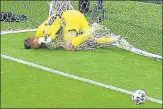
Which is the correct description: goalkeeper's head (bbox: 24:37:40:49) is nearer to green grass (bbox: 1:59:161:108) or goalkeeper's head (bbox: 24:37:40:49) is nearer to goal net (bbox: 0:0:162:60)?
goal net (bbox: 0:0:162:60)

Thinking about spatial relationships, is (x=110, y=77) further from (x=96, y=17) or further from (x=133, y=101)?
(x=96, y=17)

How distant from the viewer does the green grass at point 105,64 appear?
588cm

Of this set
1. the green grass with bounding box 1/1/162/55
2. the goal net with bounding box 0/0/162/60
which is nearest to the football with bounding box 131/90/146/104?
the goal net with bounding box 0/0/162/60

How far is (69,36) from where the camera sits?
741 cm

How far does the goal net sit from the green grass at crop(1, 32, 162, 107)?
0.40 metres

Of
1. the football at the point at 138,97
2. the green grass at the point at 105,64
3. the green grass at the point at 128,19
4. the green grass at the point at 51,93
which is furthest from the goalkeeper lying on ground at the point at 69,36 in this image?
the football at the point at 138,97

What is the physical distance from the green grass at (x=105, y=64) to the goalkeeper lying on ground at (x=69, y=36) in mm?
108

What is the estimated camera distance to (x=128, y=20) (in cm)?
1029

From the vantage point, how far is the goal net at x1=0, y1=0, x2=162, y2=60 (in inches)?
310

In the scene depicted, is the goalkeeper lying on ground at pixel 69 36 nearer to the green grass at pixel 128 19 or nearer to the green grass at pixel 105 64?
the green grass at pixel 105 64

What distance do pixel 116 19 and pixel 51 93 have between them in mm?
5019

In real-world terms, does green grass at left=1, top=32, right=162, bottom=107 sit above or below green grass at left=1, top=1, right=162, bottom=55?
above

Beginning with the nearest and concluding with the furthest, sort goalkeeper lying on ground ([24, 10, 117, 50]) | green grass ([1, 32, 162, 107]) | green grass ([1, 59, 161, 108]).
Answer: green grass ([1, 59, 161, 108]) < green grass ([1, 32, 162, 107]) < goalkeeper lying on ground ([24, 10, 117, 50])

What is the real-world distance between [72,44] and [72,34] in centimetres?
15
